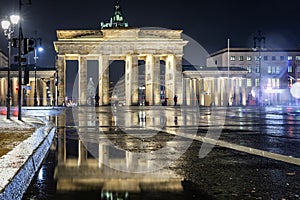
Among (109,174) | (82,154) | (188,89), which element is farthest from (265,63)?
(109,174)

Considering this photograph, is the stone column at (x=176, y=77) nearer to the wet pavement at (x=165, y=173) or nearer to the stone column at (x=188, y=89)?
the stone column at (x=188, y=89)

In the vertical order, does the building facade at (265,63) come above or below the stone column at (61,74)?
above

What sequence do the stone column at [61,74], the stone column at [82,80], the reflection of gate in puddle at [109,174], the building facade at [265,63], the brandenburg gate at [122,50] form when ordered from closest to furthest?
the reflection of gate in puddle at [109,174]
the brandenburg gate at [122,50]
the stone column at [61,74]
the stone column at [82,80]
the building facade at [265,63]

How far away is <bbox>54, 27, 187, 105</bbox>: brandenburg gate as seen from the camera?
7062 cm

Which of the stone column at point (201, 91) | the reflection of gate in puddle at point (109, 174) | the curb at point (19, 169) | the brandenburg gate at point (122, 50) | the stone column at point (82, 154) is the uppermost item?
the brandenburg gate at point (122, 50)

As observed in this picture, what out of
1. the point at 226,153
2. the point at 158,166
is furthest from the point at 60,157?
the point at 226,153

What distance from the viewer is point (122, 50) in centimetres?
7106

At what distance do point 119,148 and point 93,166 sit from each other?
2897 millimetres

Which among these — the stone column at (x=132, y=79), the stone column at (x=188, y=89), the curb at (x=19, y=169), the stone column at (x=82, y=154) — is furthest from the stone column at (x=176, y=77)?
the curb at (x=19, y=169)

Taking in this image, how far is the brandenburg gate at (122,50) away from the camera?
7062 cm

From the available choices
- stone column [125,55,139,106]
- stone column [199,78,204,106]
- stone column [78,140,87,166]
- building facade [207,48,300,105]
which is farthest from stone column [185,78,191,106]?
stone column [78,140,87,166]

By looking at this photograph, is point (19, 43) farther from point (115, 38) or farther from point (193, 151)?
point (115, 38)

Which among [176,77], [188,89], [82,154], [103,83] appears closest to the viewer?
[82,154]

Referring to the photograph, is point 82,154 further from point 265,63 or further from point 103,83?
point 265,63
